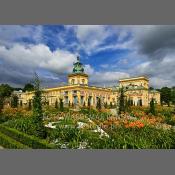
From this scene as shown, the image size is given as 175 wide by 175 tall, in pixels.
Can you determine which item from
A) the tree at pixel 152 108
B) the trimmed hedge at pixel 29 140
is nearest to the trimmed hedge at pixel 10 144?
the trimmed hedge at pixel 29 140

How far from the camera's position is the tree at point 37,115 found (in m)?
13.0

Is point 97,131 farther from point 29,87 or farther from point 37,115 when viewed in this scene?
point 29,87

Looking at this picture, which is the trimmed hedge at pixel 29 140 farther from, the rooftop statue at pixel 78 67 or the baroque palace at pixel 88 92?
the rooftop statue at pixel 78 67

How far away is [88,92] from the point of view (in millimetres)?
19062

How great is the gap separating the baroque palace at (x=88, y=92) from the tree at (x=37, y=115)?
1099 millimetres

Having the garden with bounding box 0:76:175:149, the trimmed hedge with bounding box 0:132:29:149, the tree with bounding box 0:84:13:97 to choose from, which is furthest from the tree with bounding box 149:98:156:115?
the trimmed hedge with bounding box 0:132:29:149

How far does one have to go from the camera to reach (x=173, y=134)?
12.9 metres

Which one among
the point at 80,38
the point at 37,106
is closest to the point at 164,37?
the point at 80,38

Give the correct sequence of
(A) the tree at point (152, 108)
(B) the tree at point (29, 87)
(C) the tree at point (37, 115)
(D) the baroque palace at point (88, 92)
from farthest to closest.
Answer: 1. (A) the tree at point (152, 108)
2. (D) the baroque palace at point (88, 92)
3. (B) the tree at point (29, 87)
4. (C) the tree at point (37, 115)

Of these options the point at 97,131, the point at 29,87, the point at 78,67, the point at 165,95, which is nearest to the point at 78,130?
the point at 97,131

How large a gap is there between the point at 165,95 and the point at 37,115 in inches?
314

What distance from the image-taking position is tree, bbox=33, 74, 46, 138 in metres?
13.0

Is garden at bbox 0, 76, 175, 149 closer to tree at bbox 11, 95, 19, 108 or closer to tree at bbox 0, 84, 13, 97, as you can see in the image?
tree at bbox 11, 95, 19, 108

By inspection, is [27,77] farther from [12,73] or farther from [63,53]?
[63,53]
